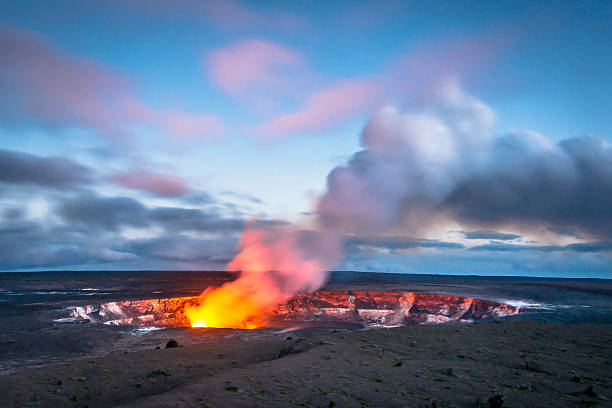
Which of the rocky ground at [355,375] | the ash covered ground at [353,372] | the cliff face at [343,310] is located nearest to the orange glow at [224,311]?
the cliff face at [343,310]

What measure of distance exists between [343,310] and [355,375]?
4166cm

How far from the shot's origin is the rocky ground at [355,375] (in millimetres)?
9930

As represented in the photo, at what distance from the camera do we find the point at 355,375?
12320 mm

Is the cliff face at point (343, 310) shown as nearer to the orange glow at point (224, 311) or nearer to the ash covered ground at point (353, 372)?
the orange glow at point (224, 311)

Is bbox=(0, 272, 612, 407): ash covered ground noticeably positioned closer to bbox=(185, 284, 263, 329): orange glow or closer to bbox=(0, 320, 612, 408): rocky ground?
bbox=(0, 320, 612, 408): rocky ground

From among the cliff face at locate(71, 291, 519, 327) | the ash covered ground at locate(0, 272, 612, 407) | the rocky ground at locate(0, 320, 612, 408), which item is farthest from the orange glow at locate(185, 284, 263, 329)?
the rocky ground at locate(0, 320, 612, 408)

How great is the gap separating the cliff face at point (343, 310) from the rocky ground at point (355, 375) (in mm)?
26530

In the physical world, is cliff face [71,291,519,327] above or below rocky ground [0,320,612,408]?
below

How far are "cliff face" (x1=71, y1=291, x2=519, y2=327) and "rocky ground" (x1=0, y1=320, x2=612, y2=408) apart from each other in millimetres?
26530

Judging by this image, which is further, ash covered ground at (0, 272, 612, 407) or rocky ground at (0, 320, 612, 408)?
ash covered ground at (0, 272, 612, 407)

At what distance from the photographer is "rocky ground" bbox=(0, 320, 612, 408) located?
9.93 metres

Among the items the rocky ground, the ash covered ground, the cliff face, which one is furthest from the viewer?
the cliff face

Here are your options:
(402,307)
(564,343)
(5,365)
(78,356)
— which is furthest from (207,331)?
(402,307)

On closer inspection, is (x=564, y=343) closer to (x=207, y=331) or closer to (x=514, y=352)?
(x=514, y=352)
